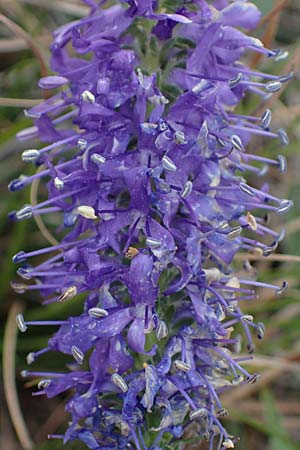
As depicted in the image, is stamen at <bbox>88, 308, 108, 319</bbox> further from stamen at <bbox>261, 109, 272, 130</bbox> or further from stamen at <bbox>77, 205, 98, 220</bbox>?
stamen at <bbox>261, 109, 272, 130</bbox>

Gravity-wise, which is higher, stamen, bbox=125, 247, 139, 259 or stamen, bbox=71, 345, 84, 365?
stamen, bbox=125, 247, 139, 259

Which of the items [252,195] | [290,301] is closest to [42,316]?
[290,301]

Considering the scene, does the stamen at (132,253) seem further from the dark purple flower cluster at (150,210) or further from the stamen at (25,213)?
the stamen at (25,213)

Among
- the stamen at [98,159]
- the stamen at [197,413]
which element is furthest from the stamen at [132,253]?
the stamen at [197,413]

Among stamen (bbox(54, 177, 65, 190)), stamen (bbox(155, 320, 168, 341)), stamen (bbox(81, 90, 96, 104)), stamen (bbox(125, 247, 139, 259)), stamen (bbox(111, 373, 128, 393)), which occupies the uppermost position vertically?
stamen (bbox(81, 90, 96, 104))

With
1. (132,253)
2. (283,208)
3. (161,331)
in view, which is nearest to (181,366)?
(161,331)

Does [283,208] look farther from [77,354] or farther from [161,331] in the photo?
[77,354]

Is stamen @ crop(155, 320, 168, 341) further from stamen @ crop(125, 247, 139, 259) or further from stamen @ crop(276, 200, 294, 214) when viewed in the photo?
stamen @ crop(276, 200, 294, 214)

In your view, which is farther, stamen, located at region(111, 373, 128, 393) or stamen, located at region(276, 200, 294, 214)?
stamen, located at region(276, 200, 294, 214)

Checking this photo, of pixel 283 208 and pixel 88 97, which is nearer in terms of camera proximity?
pixel 88 97

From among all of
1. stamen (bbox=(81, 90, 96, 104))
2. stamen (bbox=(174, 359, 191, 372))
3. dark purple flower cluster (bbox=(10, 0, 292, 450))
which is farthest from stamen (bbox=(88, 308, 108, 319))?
stamen (bbox=(81, 90, 96, 104))
